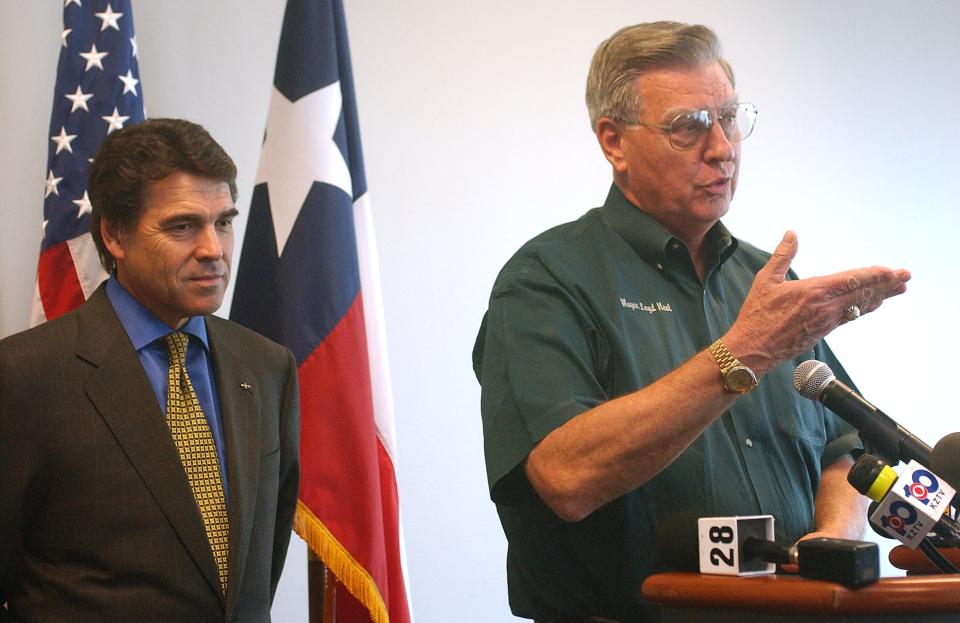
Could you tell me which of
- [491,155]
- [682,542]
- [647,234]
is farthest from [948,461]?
[491,155]

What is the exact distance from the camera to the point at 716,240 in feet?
6.77

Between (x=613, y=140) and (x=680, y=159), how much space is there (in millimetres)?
164

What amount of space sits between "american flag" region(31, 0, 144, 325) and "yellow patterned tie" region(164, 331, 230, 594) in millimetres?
1013

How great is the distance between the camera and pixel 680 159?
1974 mm

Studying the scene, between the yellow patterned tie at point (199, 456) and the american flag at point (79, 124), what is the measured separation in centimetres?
101

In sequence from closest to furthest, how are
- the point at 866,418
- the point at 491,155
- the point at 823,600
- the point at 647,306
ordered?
the point at 823,600, the point at 866,418, the point at 647,306, the point at 491,155

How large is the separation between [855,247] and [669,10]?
1235 mm

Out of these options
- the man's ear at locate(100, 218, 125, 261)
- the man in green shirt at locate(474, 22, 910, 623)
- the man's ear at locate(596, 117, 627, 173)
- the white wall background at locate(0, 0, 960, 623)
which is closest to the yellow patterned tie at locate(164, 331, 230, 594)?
the man's ear at locate(100, 218, 125, 261)

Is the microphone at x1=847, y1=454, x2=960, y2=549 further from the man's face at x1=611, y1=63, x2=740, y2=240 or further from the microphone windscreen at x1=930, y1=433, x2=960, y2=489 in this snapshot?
the man's face at x1=611, y1=63, x2=740, y2=240

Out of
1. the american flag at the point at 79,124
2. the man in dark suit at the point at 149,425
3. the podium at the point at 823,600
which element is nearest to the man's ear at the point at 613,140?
the man in dark suit at the point at 149,425

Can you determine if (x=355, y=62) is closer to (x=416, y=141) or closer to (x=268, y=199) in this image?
(x=416, y=141)

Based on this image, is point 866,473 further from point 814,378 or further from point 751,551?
point 814,378

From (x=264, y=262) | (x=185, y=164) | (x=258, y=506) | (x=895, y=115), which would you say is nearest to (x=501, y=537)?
(x=264, y=262)

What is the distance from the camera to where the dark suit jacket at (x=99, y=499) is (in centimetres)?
183
